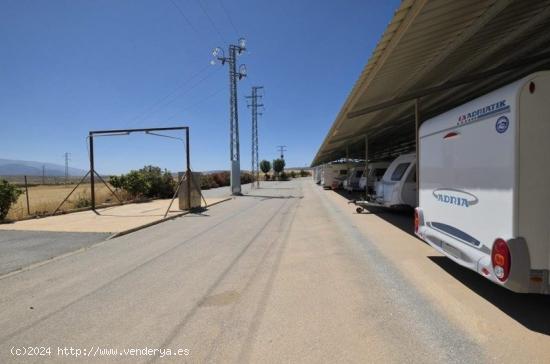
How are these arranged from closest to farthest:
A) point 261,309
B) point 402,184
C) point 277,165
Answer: point 261,309
point 402,184
point 277,165

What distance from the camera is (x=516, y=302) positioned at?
13.5 feet

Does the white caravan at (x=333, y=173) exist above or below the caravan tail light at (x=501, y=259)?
above

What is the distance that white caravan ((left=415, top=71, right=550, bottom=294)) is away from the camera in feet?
11.1

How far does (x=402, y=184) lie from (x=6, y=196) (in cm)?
1407

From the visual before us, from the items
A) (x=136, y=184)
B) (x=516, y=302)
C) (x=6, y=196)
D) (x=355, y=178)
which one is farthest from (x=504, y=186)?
(x=355, y=178)

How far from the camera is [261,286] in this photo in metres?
4.86

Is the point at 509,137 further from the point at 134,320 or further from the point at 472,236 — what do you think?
the point at 134,320

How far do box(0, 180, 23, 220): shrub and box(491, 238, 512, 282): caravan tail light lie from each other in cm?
1440

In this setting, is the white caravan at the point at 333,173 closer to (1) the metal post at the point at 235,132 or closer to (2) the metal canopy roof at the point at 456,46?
(1) the metal post at the point at 235,132

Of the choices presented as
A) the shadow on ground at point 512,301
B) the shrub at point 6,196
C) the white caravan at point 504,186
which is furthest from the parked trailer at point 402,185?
the shrub at point 6,196

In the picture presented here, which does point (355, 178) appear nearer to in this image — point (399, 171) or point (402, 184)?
point (399, 171)

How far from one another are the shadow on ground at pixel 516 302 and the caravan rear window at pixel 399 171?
6.42m

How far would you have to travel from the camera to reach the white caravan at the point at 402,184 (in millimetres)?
11070

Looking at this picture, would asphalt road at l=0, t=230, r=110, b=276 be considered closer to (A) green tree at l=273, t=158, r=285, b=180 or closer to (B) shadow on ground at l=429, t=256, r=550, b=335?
(B) shadow on ground at l=429, t=256, r=550, b=335
